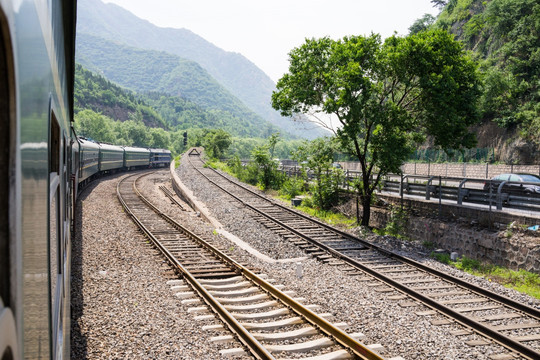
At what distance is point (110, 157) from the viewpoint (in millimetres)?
36750

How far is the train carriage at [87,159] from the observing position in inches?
880

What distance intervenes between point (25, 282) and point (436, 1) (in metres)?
92.6

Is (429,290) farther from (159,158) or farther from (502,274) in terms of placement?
(159,158)

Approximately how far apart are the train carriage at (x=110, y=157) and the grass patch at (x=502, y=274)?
27.5 metres

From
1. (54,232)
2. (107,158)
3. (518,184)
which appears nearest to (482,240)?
(518,184)

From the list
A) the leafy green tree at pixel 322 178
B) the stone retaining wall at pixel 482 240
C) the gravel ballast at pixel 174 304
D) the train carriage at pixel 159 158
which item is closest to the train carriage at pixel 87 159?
the gravel ballast at pixel 174 304

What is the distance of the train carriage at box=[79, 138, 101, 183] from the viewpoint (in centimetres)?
2234

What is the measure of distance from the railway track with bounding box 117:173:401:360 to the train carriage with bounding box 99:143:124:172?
21956 mm

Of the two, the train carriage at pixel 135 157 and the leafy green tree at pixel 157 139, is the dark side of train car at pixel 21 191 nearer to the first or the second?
the train carriage at pixel 135 157

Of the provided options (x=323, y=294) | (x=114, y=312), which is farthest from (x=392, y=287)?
(x=114, y=312)

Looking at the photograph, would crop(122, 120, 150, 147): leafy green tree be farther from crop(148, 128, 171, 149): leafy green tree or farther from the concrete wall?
the concrete wall

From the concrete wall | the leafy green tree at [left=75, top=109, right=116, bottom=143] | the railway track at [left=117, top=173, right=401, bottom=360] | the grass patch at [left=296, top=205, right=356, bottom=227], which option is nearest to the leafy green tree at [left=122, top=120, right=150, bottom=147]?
the leafy green tree at [left=75, top=109, right=116, bottom=143]

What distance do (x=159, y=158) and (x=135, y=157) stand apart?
12.3 meters

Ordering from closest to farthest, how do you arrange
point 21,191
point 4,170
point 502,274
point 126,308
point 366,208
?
point 4,170 → point 21,191 → point 126,308 → point 502,274 → point 366,208
